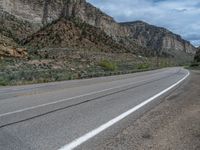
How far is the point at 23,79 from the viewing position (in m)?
28.3

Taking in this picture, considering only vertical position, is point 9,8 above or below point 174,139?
above

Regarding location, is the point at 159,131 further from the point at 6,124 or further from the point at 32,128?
the point at 6,124

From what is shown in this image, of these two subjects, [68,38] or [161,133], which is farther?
[68,38]

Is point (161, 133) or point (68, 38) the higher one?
point (68, 38)

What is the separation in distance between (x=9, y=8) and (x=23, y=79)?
8302cm

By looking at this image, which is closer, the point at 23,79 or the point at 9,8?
the point at 23,79

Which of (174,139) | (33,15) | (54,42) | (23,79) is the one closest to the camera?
(174,139)

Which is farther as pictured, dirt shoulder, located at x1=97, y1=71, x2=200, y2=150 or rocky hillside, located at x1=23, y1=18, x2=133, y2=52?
rocky hillside, located at x1=23, y1=18, x2=133, y2=52

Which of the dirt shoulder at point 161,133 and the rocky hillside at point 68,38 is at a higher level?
the rocky hillside at point 68,38

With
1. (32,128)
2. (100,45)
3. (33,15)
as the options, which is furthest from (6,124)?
(33,15)

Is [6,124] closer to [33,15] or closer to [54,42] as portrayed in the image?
[54,42]

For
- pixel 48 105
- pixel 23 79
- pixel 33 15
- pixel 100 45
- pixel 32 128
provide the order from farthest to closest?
pixel 33 15
pixel 100 45
pixel 23 79
pixel 48 105
pixel 32 128

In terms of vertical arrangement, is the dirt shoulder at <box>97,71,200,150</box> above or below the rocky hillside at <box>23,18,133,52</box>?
below

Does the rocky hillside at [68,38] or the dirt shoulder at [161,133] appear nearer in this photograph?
the dirt shoulder at [161,133]
